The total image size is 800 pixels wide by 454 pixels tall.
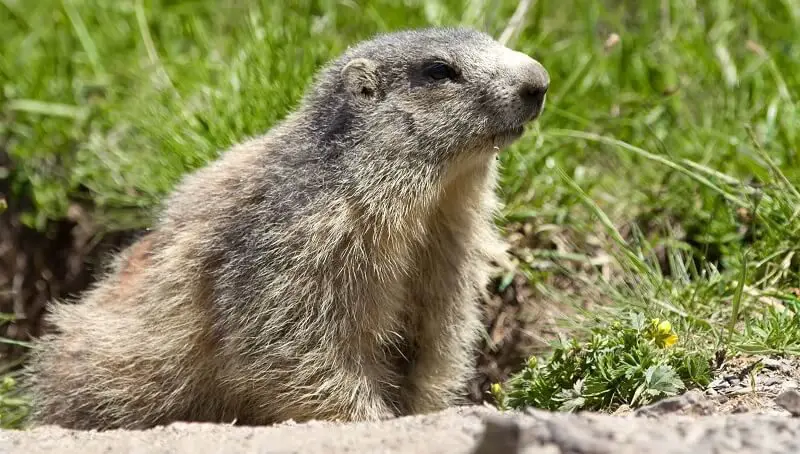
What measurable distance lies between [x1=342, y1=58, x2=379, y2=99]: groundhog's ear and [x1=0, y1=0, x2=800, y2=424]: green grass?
40.3 inches

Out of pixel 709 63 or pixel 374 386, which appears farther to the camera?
pixel 709 63


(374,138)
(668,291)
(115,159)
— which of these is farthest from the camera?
(115,159)

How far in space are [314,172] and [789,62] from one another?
3.42 m

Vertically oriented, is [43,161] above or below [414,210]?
below

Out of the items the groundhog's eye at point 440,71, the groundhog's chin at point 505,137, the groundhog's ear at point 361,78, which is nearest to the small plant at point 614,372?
the groundhog's chin at point 505,137

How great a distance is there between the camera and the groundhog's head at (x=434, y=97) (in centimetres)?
446

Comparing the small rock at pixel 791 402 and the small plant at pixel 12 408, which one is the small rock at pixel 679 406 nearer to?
the small rock at pixel 791 402

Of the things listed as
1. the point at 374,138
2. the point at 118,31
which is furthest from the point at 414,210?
the point at 118,31

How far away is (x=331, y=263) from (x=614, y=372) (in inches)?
49.4

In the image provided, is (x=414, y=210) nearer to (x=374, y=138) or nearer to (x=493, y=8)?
(x=374, y=138)

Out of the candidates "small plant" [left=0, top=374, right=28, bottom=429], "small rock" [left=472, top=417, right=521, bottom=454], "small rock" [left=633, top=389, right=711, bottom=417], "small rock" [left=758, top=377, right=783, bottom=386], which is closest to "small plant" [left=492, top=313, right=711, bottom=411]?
"small rock" [left=758, top=377, right=783, bottom=386]

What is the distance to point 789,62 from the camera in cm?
641

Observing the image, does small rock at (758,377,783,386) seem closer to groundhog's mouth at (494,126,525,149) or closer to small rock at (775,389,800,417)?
small rock at (775,389,800,417)

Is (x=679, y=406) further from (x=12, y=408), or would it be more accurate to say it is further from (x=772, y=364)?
(x=12, y=408)
